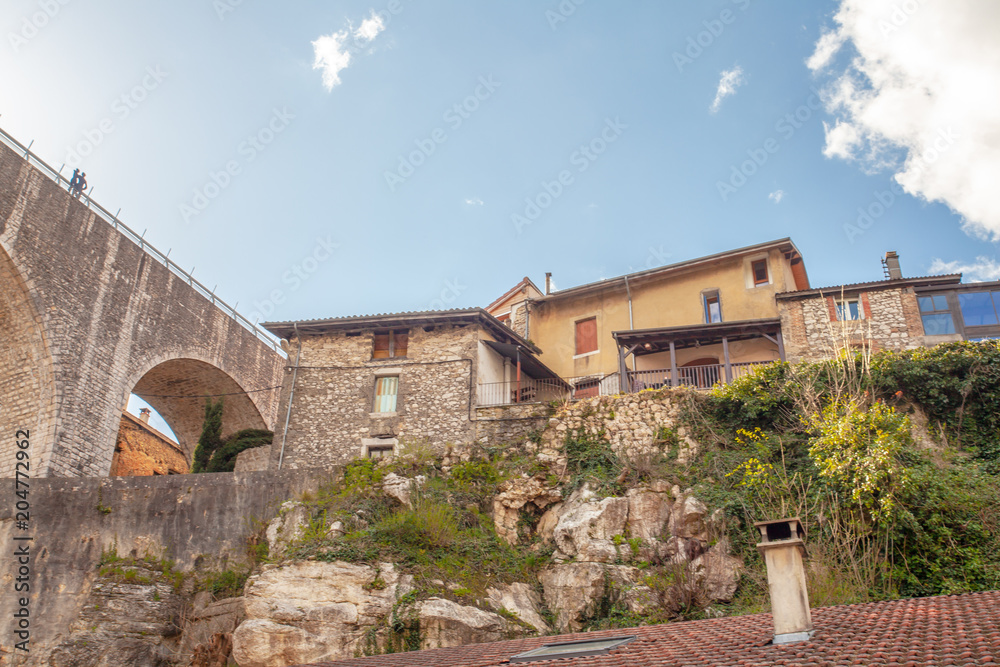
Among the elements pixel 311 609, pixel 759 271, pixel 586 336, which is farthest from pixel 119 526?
pixel 759 271

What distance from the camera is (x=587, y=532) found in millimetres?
15203

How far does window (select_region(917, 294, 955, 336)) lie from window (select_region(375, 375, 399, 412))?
14487mm

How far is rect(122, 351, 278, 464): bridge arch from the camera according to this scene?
2395 centimetres

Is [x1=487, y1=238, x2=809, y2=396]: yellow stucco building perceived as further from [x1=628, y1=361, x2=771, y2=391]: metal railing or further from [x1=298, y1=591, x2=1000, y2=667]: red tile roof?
[x1=298, y1=591, x2=1000, y2=667]: red tile roof

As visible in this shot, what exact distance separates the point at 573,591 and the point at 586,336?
1207 centimetres

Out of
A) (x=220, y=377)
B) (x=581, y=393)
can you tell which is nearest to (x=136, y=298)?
(x=220, y=377)

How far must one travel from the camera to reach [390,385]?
68.9 feet

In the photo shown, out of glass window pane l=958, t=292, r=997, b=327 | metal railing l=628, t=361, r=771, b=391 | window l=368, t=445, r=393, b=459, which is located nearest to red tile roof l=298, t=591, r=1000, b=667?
window l=368, t=445, r=393, b=459

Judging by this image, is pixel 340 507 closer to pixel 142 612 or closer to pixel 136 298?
pixel 142 612

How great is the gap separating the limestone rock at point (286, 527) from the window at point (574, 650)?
792cm

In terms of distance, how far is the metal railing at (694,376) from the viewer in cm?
1998

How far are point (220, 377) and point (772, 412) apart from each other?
57.7ft

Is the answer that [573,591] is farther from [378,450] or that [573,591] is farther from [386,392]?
[386,392]

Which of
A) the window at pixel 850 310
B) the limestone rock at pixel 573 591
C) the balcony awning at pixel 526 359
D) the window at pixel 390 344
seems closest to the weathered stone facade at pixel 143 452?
the window at pixel 390 344
